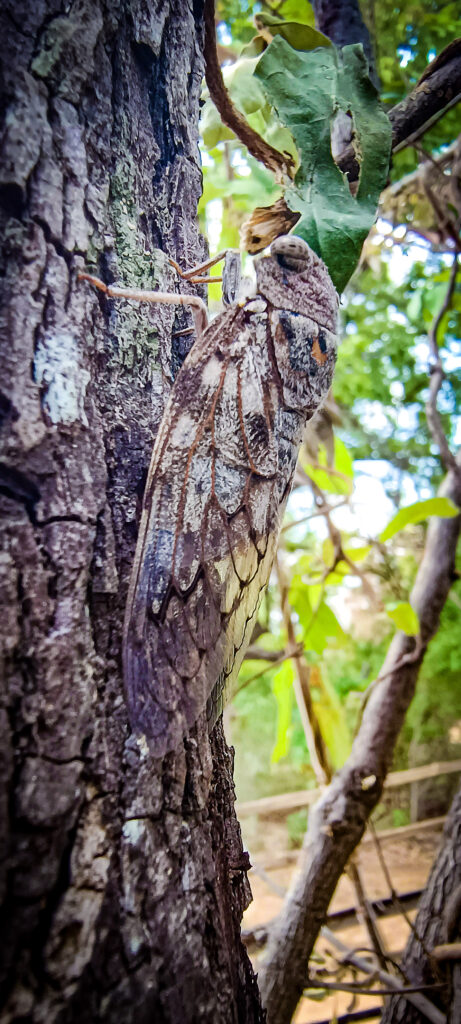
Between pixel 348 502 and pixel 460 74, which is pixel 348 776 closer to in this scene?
pixel 348 502

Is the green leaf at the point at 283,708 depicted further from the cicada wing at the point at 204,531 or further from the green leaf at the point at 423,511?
the cicada wing at the point at 204,531

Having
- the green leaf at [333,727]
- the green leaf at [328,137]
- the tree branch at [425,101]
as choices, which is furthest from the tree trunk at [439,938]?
the tree branch at [425,101]

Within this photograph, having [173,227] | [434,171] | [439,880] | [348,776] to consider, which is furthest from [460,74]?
[439,880]

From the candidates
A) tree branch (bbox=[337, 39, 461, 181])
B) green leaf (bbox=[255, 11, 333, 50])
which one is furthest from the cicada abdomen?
green leaf (bbox=[255, 11, 333, 50])

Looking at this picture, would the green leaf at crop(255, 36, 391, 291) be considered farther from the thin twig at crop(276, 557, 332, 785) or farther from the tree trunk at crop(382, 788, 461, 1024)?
the tree trunk at crop(382, 788, 461, 1024)

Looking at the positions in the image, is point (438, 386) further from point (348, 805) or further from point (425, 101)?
point (348, 805)

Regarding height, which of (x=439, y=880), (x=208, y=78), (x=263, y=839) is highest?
(x=208, y=78)
